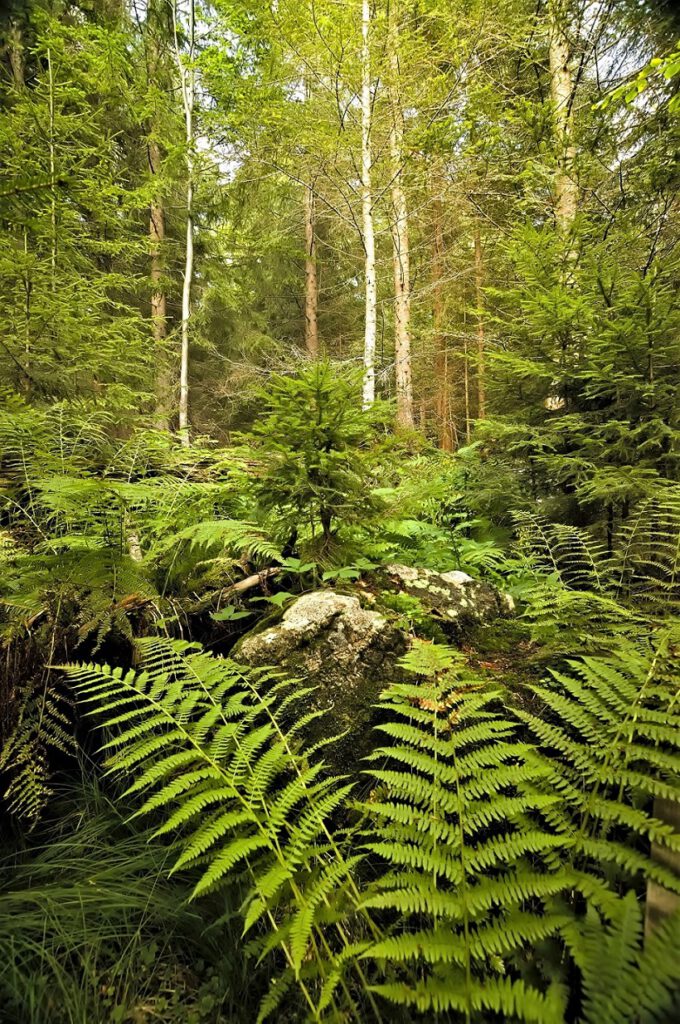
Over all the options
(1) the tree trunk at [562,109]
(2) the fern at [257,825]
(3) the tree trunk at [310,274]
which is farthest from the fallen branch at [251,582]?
(3) the tree trunk at [310,274]

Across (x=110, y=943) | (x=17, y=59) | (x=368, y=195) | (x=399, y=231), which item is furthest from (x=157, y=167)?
(x=110, y=943)

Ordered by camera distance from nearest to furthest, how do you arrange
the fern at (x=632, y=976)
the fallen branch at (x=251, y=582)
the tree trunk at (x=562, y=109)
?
the fern at (x=632, y=976) < the fallen branch at (x=251, y=582) < the tree trunk at (x=562, y=109)

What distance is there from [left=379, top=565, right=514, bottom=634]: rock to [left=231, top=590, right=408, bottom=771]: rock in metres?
0.44

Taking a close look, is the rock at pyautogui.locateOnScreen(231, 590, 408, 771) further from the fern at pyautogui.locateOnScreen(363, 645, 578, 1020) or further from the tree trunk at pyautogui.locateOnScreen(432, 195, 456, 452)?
the tree trunk at pyautogui.locateOnScreen(432, 195, 456, 452)

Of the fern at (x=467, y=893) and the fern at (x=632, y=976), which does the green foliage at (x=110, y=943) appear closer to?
the fern at (x=467, y=893)

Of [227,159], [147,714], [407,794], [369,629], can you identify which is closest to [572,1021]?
[407,794]

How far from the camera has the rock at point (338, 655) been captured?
189cm

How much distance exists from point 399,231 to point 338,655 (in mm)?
10598

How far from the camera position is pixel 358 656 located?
83.8 inches

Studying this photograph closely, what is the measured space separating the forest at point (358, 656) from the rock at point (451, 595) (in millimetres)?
28

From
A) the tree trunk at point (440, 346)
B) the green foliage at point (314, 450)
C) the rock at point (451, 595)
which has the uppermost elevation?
the tree trunk at point (440, 346)

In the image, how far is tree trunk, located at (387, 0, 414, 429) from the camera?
7.79 meters

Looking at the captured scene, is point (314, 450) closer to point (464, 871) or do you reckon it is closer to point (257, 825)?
point (257, 825)

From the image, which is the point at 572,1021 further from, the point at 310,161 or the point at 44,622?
the point at 310,161
